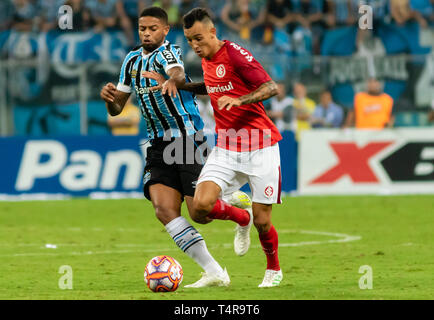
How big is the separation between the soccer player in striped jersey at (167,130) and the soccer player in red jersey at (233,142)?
6.6 inches

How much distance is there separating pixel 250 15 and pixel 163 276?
46.9 ft

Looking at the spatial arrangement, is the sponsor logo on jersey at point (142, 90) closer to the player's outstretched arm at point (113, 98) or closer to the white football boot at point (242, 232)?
the player's outstretched arm at point (113, 98)

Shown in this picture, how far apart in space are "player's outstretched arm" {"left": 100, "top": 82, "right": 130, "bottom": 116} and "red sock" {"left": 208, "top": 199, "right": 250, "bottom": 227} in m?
1.34

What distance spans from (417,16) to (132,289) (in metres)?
14.8

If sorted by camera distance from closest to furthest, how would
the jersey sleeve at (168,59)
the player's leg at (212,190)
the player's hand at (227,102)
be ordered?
the player's hand at (227,102), the player's leg at (212,190), the jersey sleeve at (168,59)

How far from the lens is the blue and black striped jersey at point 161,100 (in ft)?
29.2

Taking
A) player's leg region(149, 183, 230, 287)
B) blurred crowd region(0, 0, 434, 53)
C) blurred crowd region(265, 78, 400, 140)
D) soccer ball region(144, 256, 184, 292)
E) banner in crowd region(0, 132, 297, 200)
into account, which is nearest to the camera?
soccer ball region(144, 256, 184, 292)

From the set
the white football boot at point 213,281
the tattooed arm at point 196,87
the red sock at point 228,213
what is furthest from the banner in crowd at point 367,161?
the white football boot at point 213,281

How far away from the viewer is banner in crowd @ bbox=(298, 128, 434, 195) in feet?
60.5

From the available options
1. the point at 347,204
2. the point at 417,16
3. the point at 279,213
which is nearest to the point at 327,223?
the point at 279,213

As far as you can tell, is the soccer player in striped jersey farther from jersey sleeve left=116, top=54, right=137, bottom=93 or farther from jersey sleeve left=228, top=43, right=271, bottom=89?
jersey sleeve left=228, top=43, right=271, bottom=89

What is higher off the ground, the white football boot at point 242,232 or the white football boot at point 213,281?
the white football boot at point 242,232

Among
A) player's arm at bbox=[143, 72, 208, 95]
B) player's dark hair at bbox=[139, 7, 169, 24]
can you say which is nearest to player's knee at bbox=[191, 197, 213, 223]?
player's arm at bbox=[143, 72, 208, 95]

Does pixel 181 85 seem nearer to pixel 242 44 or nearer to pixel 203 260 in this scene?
pixel 203 260
